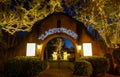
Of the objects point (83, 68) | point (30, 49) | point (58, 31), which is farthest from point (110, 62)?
point (30, 49)

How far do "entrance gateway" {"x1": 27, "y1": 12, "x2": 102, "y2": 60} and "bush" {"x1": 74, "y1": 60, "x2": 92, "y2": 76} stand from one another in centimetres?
249

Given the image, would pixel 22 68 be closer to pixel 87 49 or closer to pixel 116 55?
pixel 87 49

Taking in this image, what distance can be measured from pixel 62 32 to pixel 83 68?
3893 millimetres

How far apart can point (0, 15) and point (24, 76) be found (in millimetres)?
7018

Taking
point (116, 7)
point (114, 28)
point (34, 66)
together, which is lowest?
point (34, 66)

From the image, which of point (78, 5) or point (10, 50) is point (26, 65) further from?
point (78, 5)

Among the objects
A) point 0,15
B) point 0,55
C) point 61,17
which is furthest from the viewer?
point 0,15

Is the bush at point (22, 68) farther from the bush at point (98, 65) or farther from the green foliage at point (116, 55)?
the green foliage at point (116, 55)

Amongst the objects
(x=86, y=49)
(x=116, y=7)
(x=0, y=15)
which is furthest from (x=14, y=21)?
(x=116, y=7)

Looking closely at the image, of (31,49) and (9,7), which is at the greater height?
(9,7)

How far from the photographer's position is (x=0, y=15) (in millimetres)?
15055

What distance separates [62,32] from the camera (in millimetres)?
13250

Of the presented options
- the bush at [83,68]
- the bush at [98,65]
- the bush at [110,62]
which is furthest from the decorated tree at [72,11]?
the bush at [83,68]

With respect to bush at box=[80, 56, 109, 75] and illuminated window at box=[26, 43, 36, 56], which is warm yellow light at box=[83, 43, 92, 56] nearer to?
bush at box=[80, 56, 109, 75]
